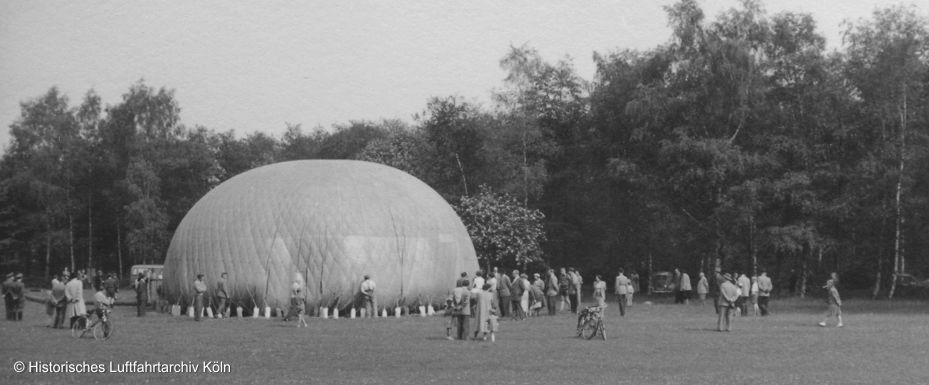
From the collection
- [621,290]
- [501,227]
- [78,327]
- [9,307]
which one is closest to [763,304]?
[621,290]

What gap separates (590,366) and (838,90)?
123 ft

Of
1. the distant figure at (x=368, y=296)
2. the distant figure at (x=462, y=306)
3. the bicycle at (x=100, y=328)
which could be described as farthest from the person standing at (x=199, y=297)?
the distant figure at (x=462, y=306)

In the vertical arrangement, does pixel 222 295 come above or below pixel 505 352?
above

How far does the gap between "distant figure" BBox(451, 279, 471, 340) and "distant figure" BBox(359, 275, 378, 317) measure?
1027 centimetres

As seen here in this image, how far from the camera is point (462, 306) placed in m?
25.9

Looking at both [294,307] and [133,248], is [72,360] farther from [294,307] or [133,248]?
[133,248]

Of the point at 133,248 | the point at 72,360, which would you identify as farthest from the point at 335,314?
the point at 133,248

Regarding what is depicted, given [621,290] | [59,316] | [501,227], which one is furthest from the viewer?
[501,227]

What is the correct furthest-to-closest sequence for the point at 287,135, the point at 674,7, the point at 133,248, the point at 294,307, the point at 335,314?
the point at 287,135
the point at 133,248
the point at 674,7
the point at 335,314
the point at 294,307

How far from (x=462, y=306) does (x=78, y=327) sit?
40.9 ft

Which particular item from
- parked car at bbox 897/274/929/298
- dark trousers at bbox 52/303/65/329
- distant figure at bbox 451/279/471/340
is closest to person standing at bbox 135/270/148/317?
dark trousers at bbox 52/303/65/329

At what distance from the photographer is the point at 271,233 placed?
37.8 m

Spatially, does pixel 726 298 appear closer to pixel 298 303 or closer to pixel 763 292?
pixel 763 292

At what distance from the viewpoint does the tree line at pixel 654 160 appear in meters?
50.0
